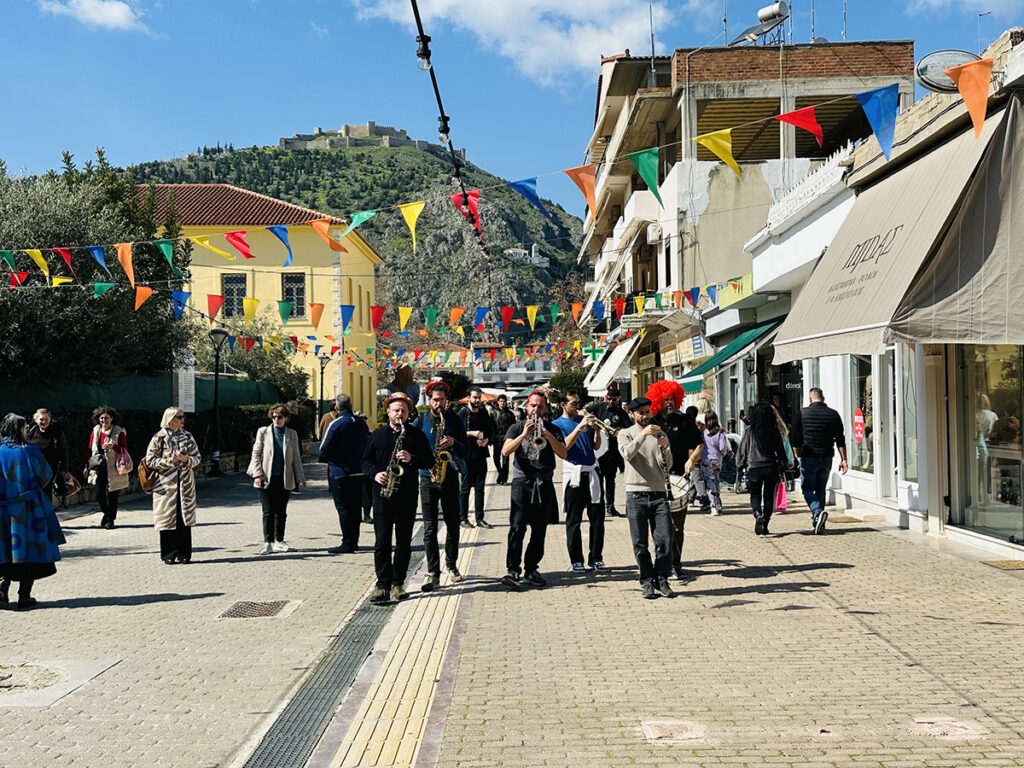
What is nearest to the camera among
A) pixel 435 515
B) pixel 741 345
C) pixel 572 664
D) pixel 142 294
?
pixel 572 664

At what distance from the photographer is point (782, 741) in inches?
185

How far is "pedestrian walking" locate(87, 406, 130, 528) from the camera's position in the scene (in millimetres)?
14750

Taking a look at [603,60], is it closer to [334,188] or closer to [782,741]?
[782,741]

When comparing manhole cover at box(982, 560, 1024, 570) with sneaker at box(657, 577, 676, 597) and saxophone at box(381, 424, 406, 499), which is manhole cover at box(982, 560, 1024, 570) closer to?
sneaker at box(657, 577, 676, 597)

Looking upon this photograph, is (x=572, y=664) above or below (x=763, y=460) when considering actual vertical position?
below

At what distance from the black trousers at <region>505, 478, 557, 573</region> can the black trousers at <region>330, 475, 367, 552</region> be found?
10.7 ft

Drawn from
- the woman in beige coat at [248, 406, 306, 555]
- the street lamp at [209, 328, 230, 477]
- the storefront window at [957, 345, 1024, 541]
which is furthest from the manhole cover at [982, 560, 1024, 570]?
the street lamp at [209, 328, 230, 477]

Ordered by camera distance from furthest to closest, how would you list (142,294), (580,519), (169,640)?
(142,294), (580,519), (169,640)

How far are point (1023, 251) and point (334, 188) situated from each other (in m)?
143

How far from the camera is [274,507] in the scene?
1211 cm

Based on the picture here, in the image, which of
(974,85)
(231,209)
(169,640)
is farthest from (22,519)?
(231,209)

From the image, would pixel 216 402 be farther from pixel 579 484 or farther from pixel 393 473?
pixel 393 473

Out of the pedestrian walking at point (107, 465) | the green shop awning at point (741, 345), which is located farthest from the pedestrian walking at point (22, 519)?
the green shop awning at point (741, 345)

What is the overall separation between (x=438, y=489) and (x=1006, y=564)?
538 centimetres
